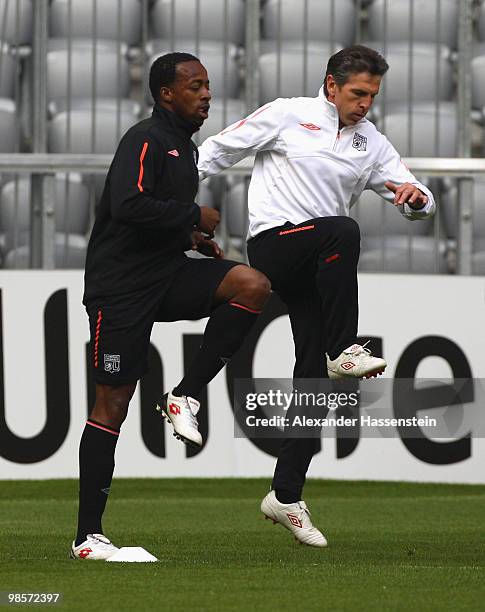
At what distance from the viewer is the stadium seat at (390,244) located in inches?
416

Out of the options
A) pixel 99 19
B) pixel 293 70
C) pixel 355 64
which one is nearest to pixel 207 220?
pixel 355 64

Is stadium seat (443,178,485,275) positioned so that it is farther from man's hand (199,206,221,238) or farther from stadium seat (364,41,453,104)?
man's hand (199,206,221,238)

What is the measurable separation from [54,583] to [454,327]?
525 centimetres

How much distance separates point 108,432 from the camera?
5816mm

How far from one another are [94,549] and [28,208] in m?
5.21

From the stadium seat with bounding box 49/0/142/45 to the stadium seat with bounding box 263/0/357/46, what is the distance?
93 centimetres

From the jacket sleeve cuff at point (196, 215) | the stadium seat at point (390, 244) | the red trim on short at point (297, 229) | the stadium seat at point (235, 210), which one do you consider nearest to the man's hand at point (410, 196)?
the red trim on short at point (297, 229)

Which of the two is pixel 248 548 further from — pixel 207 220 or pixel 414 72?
pixel 414 72

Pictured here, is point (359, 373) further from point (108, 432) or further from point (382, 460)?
point (382, 460)

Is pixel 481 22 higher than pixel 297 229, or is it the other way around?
pixel 481 22

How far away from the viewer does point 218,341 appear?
6008 mm

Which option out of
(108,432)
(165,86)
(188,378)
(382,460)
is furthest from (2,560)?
(382,460)

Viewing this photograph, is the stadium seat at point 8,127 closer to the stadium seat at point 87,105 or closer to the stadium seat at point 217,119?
the stadium seat at point 87,105

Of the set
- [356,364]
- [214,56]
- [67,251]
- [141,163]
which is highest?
[214,56]
